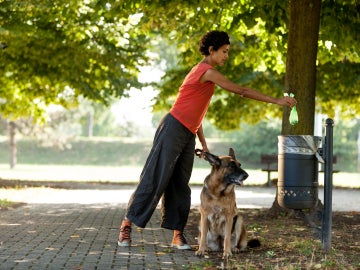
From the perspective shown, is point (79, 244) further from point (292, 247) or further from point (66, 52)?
point (66, 52)

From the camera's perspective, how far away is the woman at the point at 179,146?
759cm

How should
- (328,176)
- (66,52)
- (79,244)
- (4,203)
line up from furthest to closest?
(66,52), (4,203), (79,244), (328,176)

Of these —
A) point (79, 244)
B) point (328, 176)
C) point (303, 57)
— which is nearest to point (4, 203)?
point (79, 244)

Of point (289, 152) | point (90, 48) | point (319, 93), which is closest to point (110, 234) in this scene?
point (289, 152)

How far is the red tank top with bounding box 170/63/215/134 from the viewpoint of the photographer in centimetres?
757

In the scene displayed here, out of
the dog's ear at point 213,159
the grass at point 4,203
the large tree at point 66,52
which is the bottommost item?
the grass at point 4,203

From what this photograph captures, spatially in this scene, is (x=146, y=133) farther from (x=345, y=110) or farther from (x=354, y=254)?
(x=354, y=254)

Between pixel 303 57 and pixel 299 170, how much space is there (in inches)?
159

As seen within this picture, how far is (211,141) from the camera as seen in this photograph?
64.4 m

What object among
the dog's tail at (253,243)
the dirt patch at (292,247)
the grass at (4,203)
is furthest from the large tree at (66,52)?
the dog's tail at (253,243)

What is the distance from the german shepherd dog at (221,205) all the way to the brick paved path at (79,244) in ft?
1.02

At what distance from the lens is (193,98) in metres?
7.65

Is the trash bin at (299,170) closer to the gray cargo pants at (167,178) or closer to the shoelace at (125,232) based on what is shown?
the gray cargo pants at (167,178)

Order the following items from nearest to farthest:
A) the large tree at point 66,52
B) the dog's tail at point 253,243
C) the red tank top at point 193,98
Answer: the red tank top at point 193,98
the dog's tail at point 253,243
the large tree at point 66,52
